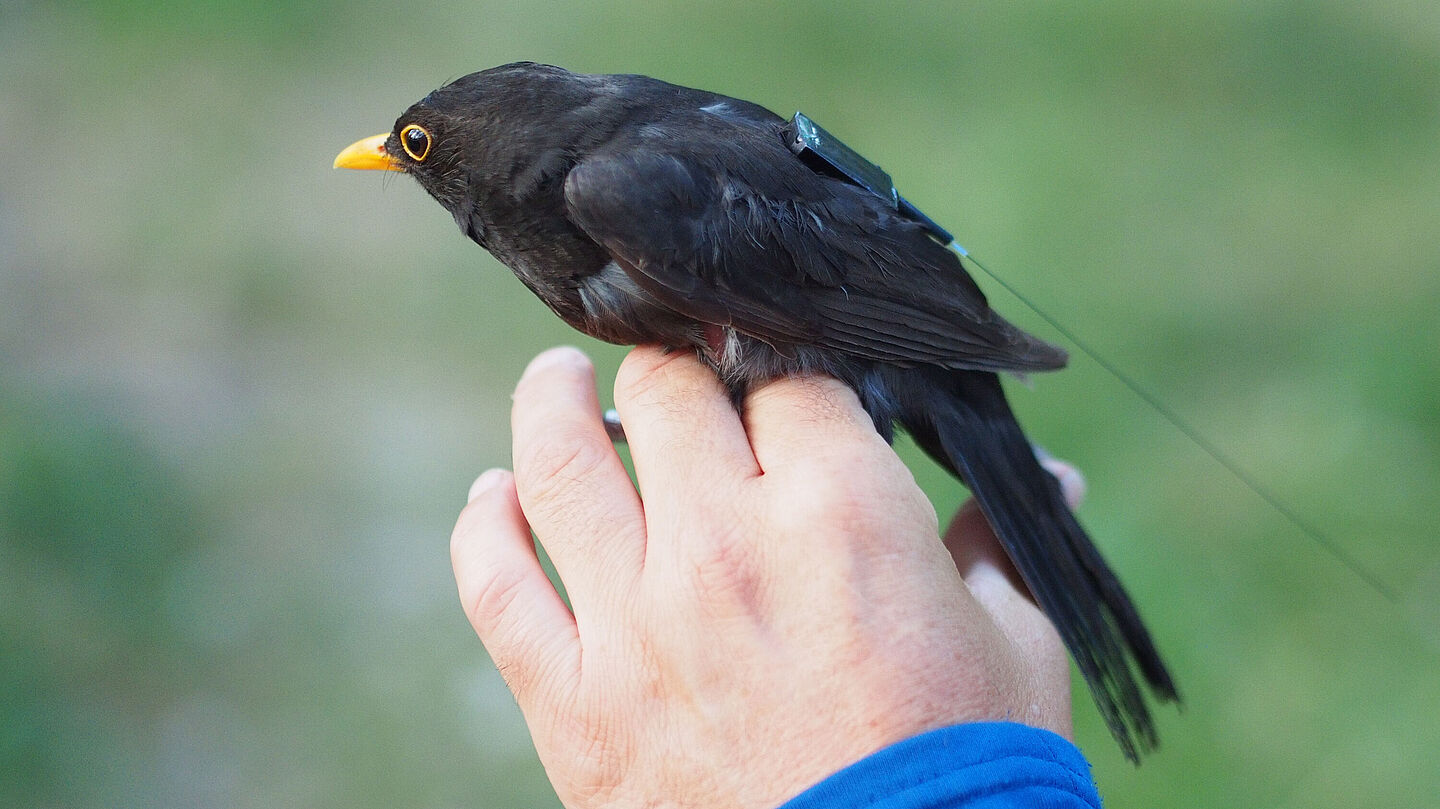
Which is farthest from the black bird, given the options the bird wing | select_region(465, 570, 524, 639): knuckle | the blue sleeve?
the blue sleeve

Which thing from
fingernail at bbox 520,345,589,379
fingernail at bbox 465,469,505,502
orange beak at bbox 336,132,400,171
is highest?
orange beak at bbox 336,132,400,171

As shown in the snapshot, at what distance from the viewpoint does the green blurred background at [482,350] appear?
12.5 feet

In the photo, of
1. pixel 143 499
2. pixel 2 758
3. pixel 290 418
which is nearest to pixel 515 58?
pixel 290 418

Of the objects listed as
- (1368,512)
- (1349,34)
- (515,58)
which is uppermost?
(515,58)

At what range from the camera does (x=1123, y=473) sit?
4316mm

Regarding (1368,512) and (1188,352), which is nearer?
(1368,512)

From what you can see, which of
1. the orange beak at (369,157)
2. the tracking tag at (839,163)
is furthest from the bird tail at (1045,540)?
the orange beak at (369,157)

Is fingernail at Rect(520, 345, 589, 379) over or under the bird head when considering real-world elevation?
under

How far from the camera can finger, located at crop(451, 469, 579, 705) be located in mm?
1767

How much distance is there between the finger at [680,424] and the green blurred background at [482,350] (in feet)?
7.03

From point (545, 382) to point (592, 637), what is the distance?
694 mm

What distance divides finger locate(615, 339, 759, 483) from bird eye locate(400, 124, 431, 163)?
26.9 inches

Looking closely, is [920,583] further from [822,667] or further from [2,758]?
[2,758]

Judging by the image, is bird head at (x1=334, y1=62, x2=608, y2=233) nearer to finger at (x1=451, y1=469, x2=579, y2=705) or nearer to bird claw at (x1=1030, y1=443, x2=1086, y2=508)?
finger at (x1=451, y1=469, x2=579, y2=705)
